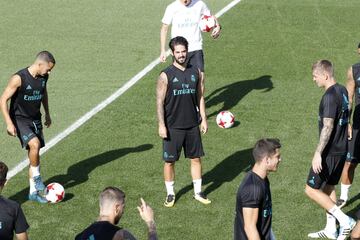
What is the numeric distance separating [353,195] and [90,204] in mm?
4582


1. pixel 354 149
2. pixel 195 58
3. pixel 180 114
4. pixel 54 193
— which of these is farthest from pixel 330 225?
pixel 195 58

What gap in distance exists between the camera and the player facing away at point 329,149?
10664 millimetres

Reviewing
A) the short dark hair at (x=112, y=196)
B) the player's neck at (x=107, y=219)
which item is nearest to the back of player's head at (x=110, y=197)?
the short dark hair at (x=112, y=196)

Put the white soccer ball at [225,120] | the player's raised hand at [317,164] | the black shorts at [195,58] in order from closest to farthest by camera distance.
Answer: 1. the player's raised hand at [317,164]
2. the white soccer ball at [225,120]
3. the black shorts at [195,58]

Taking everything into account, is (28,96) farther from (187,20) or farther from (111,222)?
(111,222)

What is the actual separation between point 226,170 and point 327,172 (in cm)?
331

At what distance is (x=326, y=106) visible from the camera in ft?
35.0

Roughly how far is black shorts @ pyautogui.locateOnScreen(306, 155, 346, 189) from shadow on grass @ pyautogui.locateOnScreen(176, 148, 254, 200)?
2.61 m

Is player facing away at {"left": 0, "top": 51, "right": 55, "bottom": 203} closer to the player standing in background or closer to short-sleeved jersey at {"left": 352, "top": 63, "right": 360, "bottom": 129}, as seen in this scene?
the player standing in background

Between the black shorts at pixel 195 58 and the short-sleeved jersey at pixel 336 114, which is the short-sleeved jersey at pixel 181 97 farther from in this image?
the black shorts at pixel 195 58

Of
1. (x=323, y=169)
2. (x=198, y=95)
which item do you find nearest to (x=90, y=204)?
(x=198, y=95)

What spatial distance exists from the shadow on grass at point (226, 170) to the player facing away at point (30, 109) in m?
2.53

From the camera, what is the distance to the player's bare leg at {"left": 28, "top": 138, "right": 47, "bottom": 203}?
12.7m

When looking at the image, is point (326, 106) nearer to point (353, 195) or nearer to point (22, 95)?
point (353, 195)
